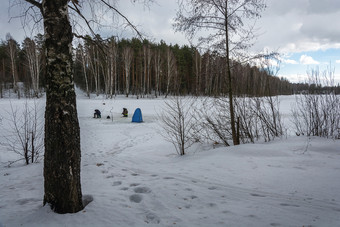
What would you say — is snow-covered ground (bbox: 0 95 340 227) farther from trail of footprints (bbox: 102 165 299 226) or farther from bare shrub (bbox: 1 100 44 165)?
bare shrub (bbox: 1 100 44 165)

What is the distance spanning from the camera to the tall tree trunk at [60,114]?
2.05 m

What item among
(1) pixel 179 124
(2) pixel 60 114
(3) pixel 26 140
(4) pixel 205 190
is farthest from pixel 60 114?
(3) pixel 26 140

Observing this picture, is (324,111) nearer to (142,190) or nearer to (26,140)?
(142,190)

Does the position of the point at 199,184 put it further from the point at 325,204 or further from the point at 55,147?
the point at 55,147

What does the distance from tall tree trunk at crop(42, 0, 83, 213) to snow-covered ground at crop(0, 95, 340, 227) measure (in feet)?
1.07

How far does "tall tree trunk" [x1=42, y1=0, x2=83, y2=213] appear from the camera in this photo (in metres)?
2.05

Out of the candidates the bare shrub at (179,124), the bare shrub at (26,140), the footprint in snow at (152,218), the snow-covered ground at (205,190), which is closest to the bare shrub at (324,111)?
the snow-covered ground at (205,190)

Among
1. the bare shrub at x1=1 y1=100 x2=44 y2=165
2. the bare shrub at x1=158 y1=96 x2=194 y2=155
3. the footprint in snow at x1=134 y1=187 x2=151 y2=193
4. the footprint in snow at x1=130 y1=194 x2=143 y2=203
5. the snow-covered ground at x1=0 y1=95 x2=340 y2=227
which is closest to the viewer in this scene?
the snow-covered ground at x1=0 y1=95 x2=340 y2=227

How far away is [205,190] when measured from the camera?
123 inches

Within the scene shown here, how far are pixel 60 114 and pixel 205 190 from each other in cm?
252

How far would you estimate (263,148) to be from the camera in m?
4.93

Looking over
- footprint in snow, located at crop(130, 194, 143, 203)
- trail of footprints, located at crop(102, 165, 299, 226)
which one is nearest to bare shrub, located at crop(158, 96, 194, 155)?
trail of footprints, located at crop(102, 165, 299, 226)

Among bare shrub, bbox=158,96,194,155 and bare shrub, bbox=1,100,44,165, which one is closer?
bare shrub, bbox=1,100,44,165

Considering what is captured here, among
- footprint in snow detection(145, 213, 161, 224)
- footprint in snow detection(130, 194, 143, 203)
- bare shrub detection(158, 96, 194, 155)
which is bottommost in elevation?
footprint in snow detection(130, 194, 143, 203)
